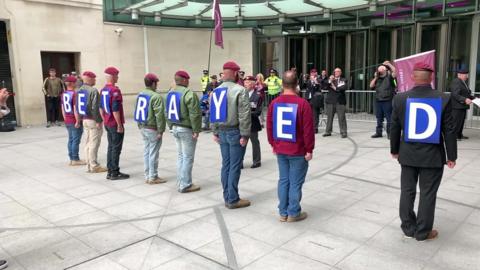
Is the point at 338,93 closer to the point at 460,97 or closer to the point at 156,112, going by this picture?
the point at 460,97

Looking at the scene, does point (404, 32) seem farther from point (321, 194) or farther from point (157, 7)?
point (321, 194)

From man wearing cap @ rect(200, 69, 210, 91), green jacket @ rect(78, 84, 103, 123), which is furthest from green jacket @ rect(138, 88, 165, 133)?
man wearing cap @ rect(200, 69, 210, 91)

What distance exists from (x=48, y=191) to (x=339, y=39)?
12076 millimetres

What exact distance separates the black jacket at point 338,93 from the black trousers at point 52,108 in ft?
28.5

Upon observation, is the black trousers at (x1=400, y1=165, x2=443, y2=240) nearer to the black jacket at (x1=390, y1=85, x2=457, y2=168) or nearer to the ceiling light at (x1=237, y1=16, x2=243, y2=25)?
the black jacket at (x1=390, y1=85, x2=457, y2=168)

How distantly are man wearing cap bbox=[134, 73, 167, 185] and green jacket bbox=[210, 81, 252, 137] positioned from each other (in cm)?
149

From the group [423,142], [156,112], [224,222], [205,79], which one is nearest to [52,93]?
[205,79]

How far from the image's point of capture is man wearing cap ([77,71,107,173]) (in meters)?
7.06

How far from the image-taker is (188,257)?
3.88 m

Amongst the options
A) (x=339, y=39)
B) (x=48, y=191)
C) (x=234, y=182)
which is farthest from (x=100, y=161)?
(x=339, y=39)

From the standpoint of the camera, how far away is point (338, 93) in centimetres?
1000

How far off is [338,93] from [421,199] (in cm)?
622

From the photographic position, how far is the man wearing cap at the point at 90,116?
706cm

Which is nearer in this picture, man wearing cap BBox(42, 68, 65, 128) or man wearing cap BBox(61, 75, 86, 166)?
man wearing cap BBox(61, 75, 86, 166)
